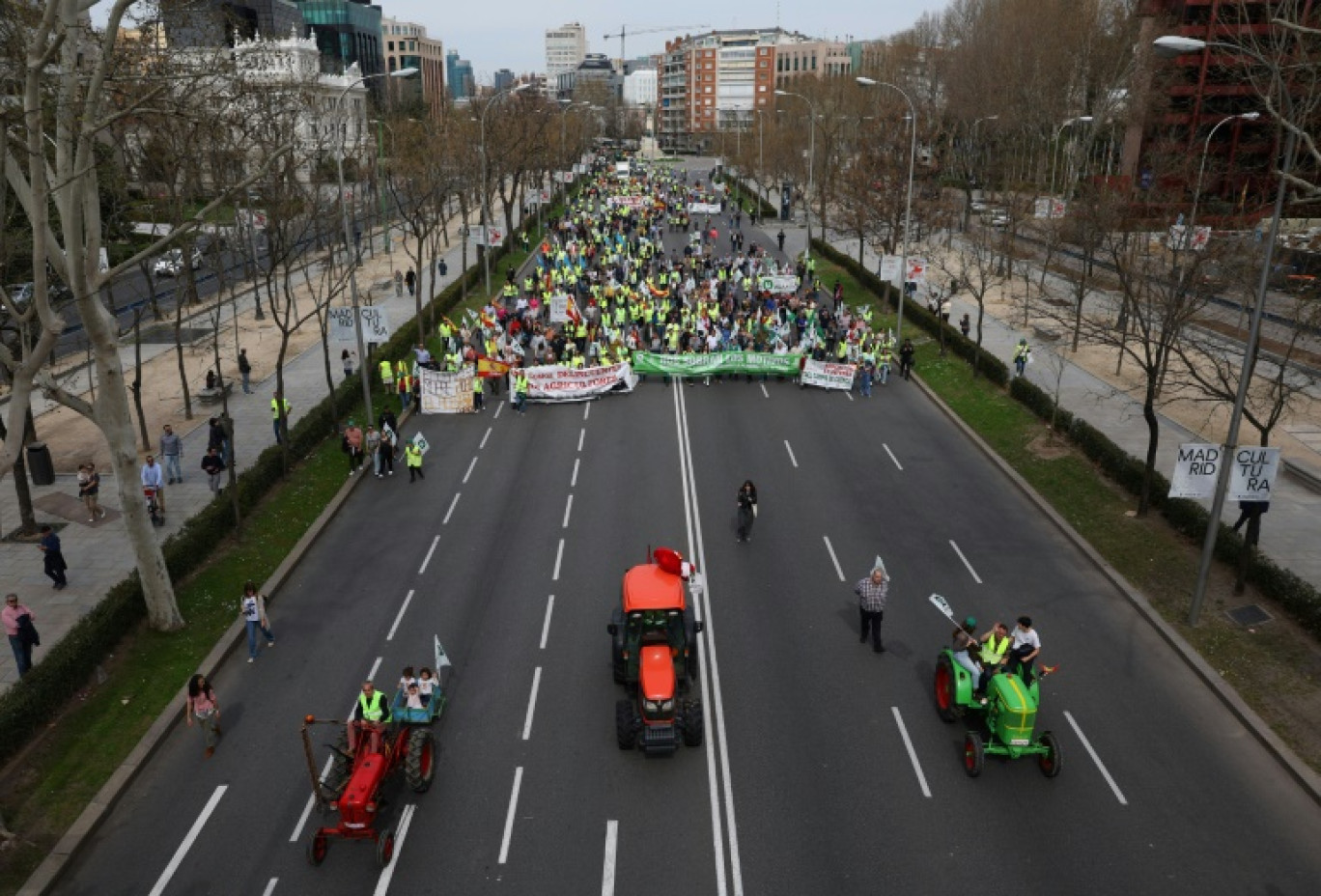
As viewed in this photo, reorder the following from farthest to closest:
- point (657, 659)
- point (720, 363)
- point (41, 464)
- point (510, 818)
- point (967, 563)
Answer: point (720, 363) → point (41, 464) → point (967, 563) → point (657, 659) → point (510, 818)

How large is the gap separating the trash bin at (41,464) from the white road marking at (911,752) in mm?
22827

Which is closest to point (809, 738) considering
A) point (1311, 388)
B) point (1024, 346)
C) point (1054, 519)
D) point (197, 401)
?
point (1054, 519)

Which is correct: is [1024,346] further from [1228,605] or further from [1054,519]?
[1228,605]

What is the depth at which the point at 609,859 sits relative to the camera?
469 inches

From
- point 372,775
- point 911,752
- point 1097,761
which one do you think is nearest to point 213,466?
point 372,775

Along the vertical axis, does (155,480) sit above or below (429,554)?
above

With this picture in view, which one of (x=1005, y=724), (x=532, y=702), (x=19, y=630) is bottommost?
(x=532, y=702)

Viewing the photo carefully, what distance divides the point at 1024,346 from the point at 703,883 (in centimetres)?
2707

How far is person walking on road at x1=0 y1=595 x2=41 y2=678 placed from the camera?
49.6ft

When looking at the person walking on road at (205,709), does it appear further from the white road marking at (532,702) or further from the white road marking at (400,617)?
the white road marking at (532,702)

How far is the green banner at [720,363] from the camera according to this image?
35500mm

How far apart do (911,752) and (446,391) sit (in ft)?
71.2

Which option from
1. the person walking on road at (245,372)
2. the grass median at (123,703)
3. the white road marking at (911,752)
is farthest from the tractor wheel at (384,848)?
the person walking on road at (245,372)

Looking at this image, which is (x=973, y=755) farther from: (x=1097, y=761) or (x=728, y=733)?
(x=728, y=733)
